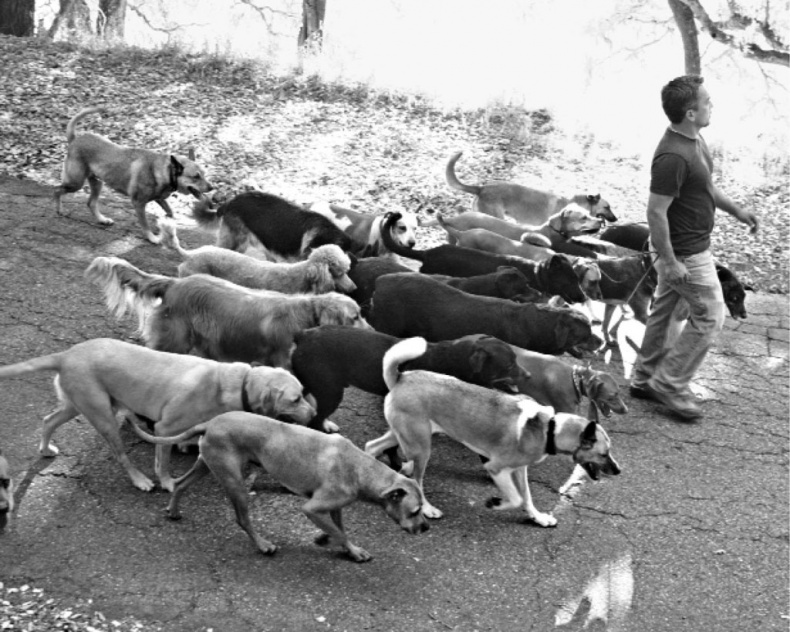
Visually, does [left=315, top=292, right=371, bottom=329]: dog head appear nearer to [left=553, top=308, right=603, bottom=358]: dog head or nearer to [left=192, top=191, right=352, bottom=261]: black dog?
[left=553, top=308, right=603, bottom=358]: dog head

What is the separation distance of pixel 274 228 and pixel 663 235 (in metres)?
3.55

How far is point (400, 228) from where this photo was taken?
8.74 metres

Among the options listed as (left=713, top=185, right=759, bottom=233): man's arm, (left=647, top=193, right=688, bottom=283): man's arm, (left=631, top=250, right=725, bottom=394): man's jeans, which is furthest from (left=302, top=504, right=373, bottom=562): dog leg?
(left=713, top=185, right=759, bottom=233): man's arm

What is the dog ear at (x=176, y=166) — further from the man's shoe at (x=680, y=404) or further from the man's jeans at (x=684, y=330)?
the man's shoe at (x=680, y=404)

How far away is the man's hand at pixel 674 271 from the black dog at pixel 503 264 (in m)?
0.96

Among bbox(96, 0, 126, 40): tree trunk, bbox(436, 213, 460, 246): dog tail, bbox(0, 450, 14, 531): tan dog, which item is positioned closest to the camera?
bbox(0, 450, 14, 531): tan dog

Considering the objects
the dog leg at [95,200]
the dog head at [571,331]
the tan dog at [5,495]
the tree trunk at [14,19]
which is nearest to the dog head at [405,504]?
the tan dog at [5,495]

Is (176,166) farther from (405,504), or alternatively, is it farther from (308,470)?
(405,504)

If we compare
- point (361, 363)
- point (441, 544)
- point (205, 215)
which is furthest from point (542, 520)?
point (205, 215)

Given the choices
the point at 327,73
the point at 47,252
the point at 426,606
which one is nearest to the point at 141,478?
the point at 426,606

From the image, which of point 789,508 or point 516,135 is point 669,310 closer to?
point 789,508

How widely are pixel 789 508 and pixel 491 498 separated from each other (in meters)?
2.10

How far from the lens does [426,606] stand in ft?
16.5

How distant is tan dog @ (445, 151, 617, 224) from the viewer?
10.5m
